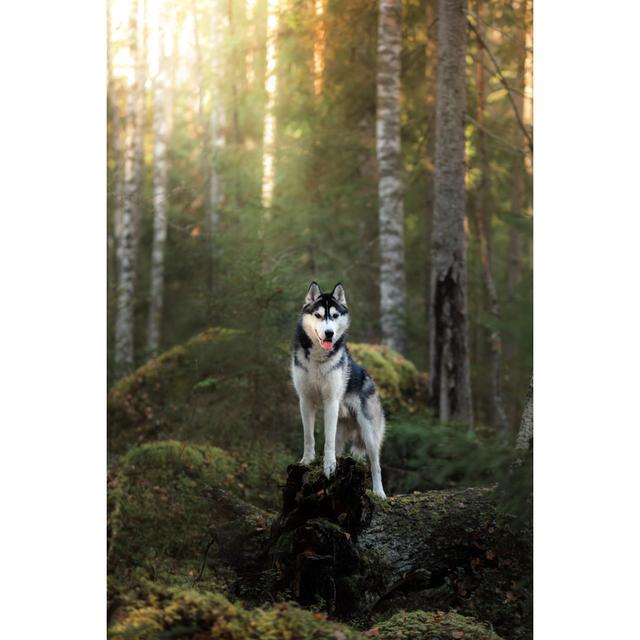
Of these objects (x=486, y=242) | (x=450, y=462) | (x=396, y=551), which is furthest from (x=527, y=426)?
(x=486, y=242)

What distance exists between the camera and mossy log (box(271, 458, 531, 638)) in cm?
406

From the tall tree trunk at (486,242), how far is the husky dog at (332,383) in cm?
82

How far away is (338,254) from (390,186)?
2.69 ft

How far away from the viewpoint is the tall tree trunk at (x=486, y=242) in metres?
5.54

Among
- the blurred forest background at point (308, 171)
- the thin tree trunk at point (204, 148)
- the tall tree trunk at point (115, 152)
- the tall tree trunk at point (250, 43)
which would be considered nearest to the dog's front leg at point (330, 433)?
the blurred forest background at point (308, 171)

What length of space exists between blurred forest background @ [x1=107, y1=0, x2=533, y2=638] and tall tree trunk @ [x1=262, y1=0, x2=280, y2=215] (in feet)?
0.09

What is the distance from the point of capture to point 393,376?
6402 millimetres

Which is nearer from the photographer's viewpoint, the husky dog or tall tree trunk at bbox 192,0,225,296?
the husky dog

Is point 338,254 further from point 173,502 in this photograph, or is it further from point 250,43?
point 173,502

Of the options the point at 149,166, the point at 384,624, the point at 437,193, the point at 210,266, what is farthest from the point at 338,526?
the point at 149,166

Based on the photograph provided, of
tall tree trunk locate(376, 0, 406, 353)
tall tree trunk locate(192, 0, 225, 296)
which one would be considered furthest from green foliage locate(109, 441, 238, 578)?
tall tree trunk locate(376, 0, 406, 353)

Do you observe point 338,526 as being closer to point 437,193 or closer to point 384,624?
point 384,624

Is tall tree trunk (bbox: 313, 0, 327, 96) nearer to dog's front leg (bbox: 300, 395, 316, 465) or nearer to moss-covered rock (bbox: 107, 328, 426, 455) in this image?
moss-covered rock (bbox: 107, 328, 426, 455)
